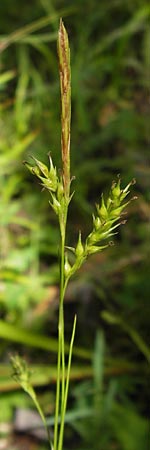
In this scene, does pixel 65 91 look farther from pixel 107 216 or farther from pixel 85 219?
pixel 85 219

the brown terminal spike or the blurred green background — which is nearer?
the brown terminal spike

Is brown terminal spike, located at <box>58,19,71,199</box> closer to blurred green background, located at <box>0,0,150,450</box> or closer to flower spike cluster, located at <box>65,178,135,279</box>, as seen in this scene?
flower spike cluster, located at <box>65,178,135,279</box>

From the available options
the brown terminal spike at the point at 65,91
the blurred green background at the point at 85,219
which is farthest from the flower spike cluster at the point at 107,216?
the blurred green background at the point at 85,219

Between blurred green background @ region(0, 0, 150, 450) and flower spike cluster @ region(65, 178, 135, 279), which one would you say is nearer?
flower spike cluster @ region(65, 178, 135, 279)

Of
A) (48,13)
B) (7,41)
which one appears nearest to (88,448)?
(7,41)

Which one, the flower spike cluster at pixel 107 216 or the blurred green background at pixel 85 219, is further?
the blurred green background at pixel 85 219

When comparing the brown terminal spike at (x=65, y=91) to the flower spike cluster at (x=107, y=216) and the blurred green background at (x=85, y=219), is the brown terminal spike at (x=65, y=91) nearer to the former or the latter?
the flower spike cluster at (x=107, y=216)

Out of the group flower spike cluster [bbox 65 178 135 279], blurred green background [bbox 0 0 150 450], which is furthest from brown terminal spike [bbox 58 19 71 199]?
blurred green background [bbox 0 0 150 450]

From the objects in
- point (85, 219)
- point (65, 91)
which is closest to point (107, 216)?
point (65, 91)

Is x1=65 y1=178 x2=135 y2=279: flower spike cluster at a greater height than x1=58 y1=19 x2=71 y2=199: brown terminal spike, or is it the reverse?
x1=58 y1=19 x2=71 y2=199: brown terminal spike
